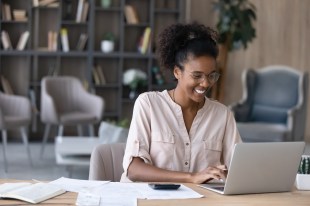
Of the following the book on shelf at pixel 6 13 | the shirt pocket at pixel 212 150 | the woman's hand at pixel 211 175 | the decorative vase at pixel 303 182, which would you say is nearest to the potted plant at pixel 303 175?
the decorative vase at pixel 303 182

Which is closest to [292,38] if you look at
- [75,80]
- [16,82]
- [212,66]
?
[75,80]

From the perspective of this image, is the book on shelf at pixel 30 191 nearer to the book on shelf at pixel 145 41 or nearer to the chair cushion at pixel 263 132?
the chair cushion at pixel 263 132

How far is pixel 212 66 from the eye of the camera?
3219mm

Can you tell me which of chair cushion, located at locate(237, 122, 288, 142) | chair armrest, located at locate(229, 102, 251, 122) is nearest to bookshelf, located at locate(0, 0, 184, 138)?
chair armrest, located at locate(229, 102, 251, 122)

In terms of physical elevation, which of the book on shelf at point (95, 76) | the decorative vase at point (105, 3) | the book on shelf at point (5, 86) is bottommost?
the book on shelf at point (5, 86)

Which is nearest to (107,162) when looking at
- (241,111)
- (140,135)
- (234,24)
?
(140,135)

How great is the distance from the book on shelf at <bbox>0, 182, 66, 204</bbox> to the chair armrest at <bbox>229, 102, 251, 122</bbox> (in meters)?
5.95

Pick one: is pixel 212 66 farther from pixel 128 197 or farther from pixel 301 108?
pixel 301 108

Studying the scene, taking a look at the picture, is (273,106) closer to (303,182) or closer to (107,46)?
(107,46)

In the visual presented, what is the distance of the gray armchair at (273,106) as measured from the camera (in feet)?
26.8

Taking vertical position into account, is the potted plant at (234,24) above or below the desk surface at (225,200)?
above

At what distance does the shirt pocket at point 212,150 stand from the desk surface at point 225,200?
1.34 feet

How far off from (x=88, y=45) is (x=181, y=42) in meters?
6.40

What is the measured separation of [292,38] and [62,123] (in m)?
3.78
